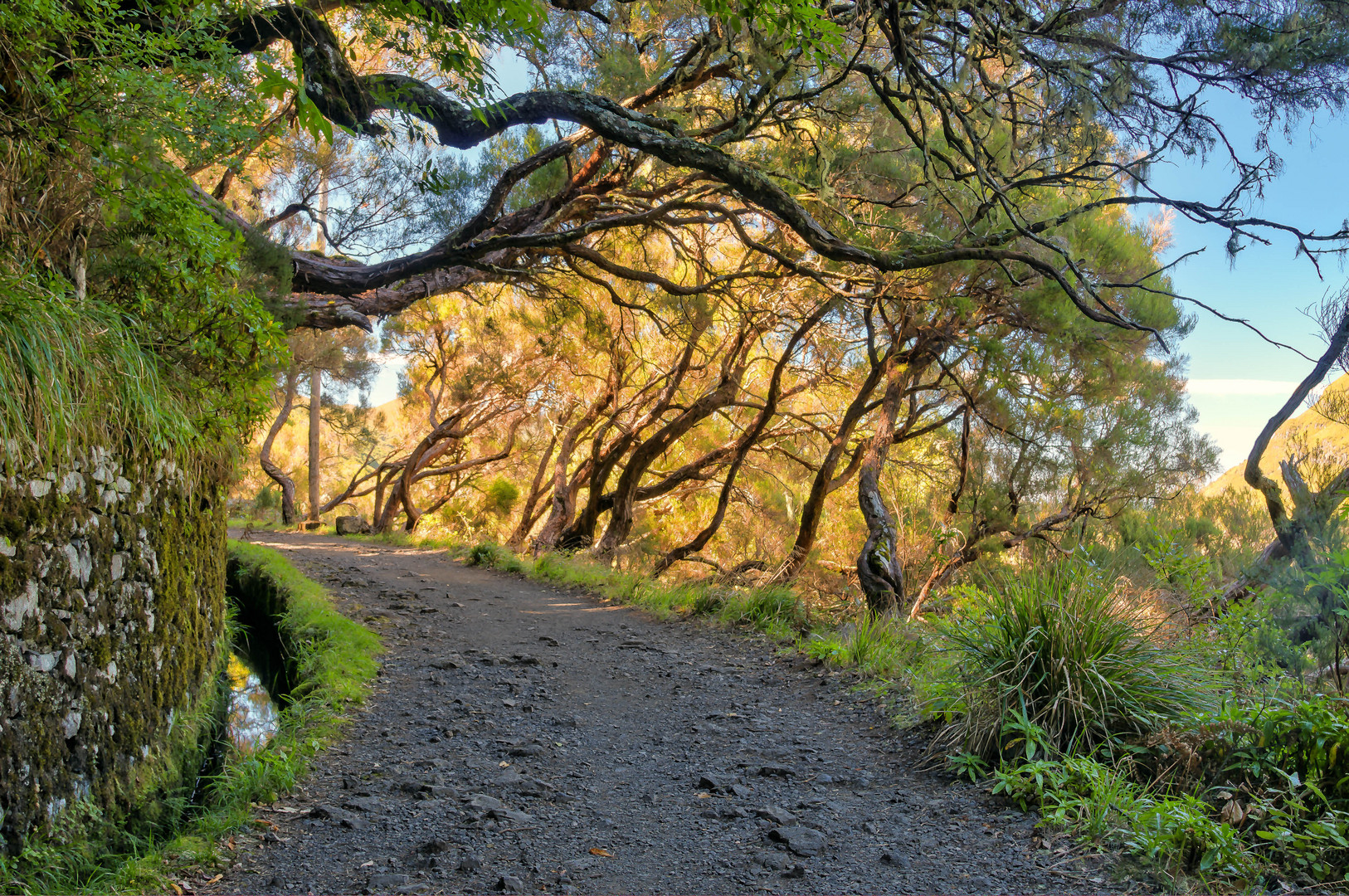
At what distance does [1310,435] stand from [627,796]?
22.9 ft

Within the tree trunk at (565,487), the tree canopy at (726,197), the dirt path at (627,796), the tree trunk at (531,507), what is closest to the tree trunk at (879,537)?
the tree canopy at (726,197)

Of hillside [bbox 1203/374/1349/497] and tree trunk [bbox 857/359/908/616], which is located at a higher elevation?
hillside [bbox 1203/374/1349/497]

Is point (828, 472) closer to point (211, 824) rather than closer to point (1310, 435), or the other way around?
point (1310, 435)

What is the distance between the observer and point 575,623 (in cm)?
676

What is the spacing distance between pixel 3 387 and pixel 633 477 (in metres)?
8.98

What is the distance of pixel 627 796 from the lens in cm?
316

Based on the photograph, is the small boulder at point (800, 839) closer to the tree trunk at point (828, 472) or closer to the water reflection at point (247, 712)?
the water reflection at point (247, 712)

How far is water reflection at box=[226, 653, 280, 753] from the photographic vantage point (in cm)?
412

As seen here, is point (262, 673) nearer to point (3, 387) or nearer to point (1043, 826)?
point (3, 387)

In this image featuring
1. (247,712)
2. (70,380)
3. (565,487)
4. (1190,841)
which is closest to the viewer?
(1190,841)

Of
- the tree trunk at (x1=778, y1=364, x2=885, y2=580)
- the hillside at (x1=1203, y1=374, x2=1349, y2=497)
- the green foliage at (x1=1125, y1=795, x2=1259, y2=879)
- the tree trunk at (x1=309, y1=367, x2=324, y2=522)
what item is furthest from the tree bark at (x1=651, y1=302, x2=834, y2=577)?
the tree trunk at (x1=309, y1=367, x2=324, y2=522)

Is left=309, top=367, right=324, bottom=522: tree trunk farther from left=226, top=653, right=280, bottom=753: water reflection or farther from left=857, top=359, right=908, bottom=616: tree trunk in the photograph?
left=857, top=359, right=908, bottom=616: tree trunk

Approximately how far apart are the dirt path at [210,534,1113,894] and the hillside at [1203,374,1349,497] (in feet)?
16.8

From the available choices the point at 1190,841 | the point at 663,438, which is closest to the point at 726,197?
the point at 663,438
